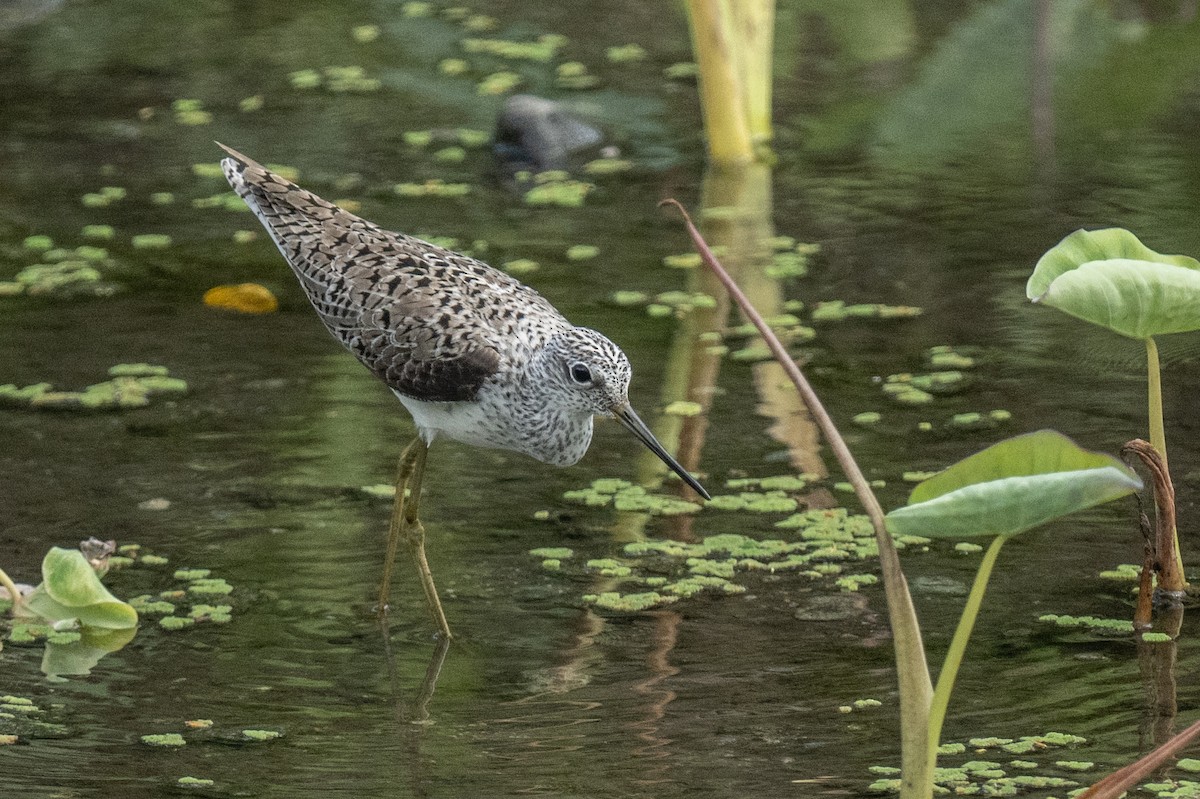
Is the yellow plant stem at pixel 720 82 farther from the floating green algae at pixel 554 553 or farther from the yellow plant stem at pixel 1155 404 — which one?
the yellow plant stem at pixel 1155 404

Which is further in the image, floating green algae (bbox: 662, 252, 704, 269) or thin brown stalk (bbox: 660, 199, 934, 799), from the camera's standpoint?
floating green algae (bbox: 662, 252, 704, 269)

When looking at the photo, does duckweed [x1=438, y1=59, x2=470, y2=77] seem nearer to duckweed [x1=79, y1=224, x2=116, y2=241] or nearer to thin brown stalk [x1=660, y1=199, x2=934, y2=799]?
duckweed [x1=79, y1=224, x2=116, y2=241]

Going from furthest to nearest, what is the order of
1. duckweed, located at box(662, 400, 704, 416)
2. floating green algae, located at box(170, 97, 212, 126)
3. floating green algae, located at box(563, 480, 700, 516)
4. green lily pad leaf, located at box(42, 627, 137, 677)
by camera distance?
floating green algae, located at box(170, 97, 212, 126)
duckweed, located at box(662, 400, 704, 416)
floating green algae, located at box(563, 480, 700, 516)
green lily pad leaf, located at box(42, 627, 137, 677)

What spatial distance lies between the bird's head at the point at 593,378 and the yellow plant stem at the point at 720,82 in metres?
3.78

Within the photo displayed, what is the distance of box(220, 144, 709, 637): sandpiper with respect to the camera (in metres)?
5.47

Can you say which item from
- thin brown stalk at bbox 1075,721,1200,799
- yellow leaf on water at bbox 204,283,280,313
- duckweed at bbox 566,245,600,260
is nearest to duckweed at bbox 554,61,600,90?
duckweed at bbox 566,245,600,260

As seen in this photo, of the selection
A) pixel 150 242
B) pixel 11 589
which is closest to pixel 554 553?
pixel 11 589

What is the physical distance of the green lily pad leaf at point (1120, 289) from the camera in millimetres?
4402

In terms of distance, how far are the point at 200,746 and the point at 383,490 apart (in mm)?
1735

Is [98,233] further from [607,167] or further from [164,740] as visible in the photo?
[164,740]

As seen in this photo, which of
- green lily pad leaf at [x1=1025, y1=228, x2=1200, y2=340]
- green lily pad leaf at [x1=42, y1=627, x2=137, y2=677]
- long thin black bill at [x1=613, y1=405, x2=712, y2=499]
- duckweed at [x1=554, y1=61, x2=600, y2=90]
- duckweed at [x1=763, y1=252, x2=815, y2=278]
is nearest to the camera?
green lily pad leaf at [x1=1025, y1=228, x2=1200, y2=340]

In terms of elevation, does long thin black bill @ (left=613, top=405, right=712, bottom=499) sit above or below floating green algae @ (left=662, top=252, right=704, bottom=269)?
below

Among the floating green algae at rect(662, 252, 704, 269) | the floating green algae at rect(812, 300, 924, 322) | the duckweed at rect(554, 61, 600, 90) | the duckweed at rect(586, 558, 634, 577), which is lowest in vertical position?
the duckweed at rect(586, 558, 634, 577)

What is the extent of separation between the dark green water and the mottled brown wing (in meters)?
0.68
